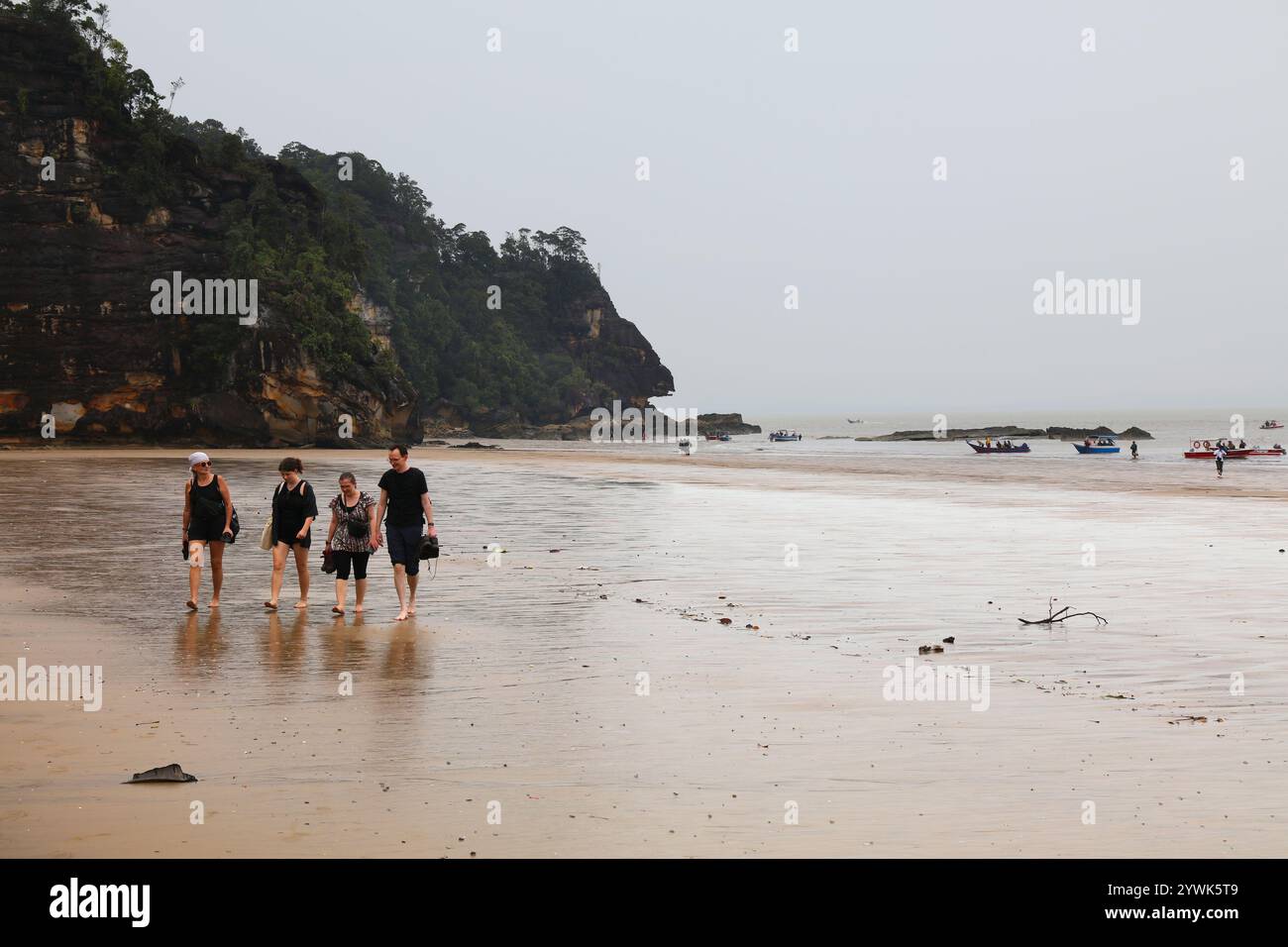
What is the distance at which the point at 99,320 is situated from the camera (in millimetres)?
78562

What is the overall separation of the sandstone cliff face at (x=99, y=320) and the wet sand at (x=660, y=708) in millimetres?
61677

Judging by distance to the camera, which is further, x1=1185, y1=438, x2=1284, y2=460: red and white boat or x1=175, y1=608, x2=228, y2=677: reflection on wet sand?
x1=1185, y1=438, x2=1284, y2=460: red and white boat

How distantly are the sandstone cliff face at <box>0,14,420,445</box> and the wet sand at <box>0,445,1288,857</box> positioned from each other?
202ft

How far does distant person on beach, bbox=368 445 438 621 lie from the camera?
13039 mm

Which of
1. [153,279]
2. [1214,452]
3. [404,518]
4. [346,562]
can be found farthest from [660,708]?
[153,279]

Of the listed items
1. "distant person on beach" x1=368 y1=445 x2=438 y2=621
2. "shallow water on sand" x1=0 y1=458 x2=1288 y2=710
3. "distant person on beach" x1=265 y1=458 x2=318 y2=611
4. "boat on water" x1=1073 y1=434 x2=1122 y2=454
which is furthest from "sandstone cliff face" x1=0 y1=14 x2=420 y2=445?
"distant person on beach" x1=368 y1=445 x2=438 y2=621

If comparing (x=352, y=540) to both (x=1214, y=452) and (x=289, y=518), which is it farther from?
(x=1214, y=452)

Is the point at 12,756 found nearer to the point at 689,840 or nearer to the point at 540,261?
the point at 689,840

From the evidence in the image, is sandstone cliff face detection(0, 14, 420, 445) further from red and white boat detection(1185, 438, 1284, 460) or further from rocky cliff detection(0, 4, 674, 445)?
red and white boat detection(1185, 438, 1284, 460)

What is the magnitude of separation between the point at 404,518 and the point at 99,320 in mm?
74799

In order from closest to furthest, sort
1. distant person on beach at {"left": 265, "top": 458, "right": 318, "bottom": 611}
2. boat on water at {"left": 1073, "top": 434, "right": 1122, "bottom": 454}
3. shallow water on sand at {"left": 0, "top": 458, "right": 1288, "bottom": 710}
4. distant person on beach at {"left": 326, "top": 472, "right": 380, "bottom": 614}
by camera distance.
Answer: shallow water on sand at {"left": 0, "top": 458, "right": 1288, "bottom": 710} → distant person on beach at {"left": 326, "top": 472, "right": 380, "bottom": 614} → distant person on beach at {"left": 265, "top": 458, "right": 318, "bottom": 611} → boat on water at {"left": 1073, "top": 434, "right": 1122, "bottom": 454}

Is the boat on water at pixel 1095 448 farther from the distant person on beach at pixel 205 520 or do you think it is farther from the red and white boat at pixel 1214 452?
the distant person on beach at pixel 205 520
